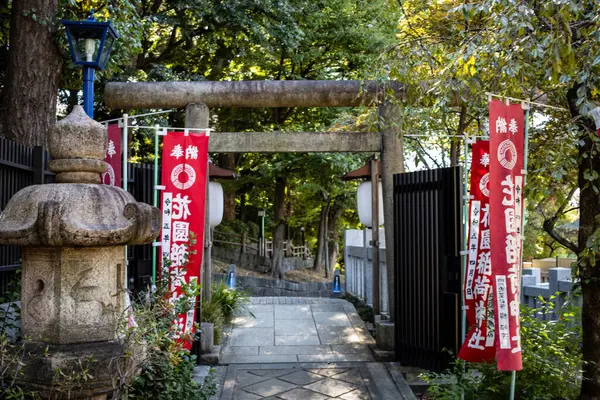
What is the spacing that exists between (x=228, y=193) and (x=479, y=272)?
2000 cm

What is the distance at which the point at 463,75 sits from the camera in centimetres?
601

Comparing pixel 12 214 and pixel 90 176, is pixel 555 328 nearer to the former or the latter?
pixel 90 176

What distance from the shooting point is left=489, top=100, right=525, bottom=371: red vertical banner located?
5.42 m

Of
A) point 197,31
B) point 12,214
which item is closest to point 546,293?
point 12,214

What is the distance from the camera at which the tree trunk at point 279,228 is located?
80.5 feet

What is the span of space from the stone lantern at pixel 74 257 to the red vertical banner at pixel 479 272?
376 centimetres

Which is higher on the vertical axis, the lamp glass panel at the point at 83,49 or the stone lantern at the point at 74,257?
the lamp glass panel at the point at 83,49

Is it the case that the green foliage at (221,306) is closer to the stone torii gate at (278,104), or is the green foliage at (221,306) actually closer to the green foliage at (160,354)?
the stone torii gate at (278,104)

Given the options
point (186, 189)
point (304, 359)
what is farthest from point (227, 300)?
point (186, 189)

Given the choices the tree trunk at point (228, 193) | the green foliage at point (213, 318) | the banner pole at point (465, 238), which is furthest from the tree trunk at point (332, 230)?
the banner pole at point (465, 238)

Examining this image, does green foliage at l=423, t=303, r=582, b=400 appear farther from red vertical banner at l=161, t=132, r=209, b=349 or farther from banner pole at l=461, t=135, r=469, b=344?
red vertical banner at l=161, t=132, r=209, b=349

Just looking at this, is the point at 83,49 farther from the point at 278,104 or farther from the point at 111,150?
the point at 278,104

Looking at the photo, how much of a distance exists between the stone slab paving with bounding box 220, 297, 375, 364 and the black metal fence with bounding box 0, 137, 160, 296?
75.6 inches

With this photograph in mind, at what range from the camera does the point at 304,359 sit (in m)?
9.11
